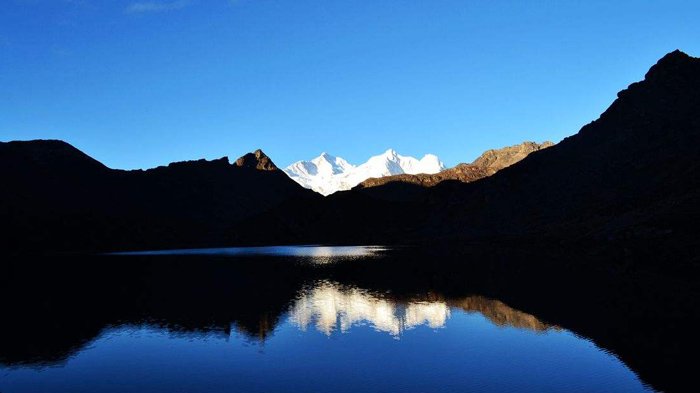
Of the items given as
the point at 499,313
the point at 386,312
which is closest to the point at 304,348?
the point at 386,312

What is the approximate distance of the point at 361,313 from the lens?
65.1 m

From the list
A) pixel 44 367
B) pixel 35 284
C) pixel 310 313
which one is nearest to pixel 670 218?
pixel 310 313

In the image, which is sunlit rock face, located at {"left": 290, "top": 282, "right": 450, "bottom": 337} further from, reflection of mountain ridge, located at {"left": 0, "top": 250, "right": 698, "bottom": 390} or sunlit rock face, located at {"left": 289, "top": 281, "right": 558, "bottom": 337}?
reflection of mountain ridge, located at {"left": 0, "top": 250, "right": 698, "bottom": 390}

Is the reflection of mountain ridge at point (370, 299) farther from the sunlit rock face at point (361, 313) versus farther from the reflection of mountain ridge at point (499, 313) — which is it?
the sunlit rock face at point (361, 313)

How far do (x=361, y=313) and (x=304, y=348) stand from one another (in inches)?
721

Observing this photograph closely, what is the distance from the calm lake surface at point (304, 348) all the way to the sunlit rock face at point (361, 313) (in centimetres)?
23

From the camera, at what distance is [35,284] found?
9788cm

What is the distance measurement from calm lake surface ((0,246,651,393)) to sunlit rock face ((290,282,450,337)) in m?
0.23

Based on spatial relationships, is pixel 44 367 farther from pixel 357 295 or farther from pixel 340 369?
pixel 357 295

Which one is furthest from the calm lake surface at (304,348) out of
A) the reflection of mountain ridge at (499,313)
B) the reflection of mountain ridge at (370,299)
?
the reflection of mountain ridge at (370,299)

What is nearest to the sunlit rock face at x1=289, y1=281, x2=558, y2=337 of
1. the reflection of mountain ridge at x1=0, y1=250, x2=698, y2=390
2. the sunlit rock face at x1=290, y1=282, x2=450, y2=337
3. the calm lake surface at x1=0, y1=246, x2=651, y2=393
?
the sunlit rock face at x1=290, y1=282, x2=450, y2=337

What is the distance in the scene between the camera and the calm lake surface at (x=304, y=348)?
120 ft

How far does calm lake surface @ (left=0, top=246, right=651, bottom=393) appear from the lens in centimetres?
3644

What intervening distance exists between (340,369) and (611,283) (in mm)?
59583
